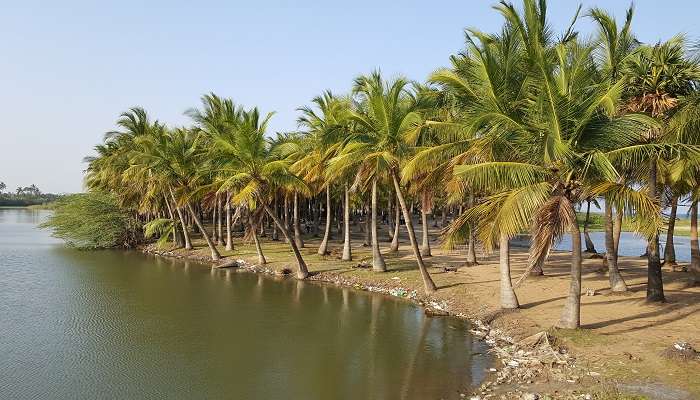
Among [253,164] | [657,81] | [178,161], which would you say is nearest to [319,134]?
[253,164]

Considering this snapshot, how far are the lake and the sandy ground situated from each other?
7.11ft

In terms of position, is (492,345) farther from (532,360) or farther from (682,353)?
(682,353)

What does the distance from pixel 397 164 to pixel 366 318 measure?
23.0 ft

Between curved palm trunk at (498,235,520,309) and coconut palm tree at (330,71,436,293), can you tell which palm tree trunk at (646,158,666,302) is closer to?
curved palm trunk at (498,235,520,309)

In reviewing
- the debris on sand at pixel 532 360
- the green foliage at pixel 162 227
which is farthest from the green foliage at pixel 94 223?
the debris on sand at pixel 532 360

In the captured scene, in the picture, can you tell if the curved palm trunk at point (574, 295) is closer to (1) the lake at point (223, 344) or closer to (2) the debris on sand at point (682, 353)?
(2) the debris on sand at point (682, 353)

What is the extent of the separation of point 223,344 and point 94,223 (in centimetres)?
3471

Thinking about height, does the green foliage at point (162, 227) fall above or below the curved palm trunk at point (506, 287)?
above

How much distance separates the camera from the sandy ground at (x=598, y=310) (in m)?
11.1

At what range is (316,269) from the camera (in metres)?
28.9

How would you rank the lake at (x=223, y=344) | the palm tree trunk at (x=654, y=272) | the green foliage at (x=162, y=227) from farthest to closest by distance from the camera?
the green foliage at (x=162, y=227)
the palm tree trunk at (x=654, y=272)
the lake at (x=223, y=344)

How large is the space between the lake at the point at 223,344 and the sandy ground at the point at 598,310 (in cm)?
217

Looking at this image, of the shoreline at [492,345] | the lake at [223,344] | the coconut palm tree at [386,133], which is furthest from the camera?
the coconut palm tree at [386,133]

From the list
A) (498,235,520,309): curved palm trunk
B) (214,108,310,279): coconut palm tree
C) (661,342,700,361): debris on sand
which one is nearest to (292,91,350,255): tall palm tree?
(214,108,310,279): coconut palm tree
